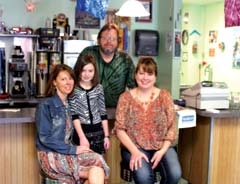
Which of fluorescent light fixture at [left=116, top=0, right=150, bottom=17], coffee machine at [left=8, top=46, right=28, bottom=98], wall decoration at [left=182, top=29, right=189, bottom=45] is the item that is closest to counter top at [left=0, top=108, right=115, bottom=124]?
fluorescent light fixture at [left=116, top=0, right=150, bottom=17]

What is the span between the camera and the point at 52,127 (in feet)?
7.63

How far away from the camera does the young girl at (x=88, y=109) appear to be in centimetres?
251

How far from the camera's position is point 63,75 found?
2404mm

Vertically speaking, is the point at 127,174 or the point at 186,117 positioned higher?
the point at 186,117

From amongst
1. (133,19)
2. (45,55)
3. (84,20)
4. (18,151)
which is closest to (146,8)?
(133,19)

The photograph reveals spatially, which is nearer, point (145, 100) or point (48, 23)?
point (145, 100)

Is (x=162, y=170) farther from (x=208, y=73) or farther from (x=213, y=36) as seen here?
(x=213, y=36)

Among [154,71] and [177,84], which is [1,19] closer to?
[177,84]

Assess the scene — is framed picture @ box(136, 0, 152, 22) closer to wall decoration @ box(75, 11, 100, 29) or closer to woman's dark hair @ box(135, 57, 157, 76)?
wall decoration @ box(75, 11, 100, 29)

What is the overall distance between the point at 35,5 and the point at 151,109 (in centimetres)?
319

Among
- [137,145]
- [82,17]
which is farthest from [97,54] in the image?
[82,17]

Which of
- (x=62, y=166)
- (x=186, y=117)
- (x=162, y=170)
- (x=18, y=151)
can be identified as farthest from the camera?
(x=186, y=117)

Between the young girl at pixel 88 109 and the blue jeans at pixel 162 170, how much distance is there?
0.21 m

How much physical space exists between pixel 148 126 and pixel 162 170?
1.05 feet
